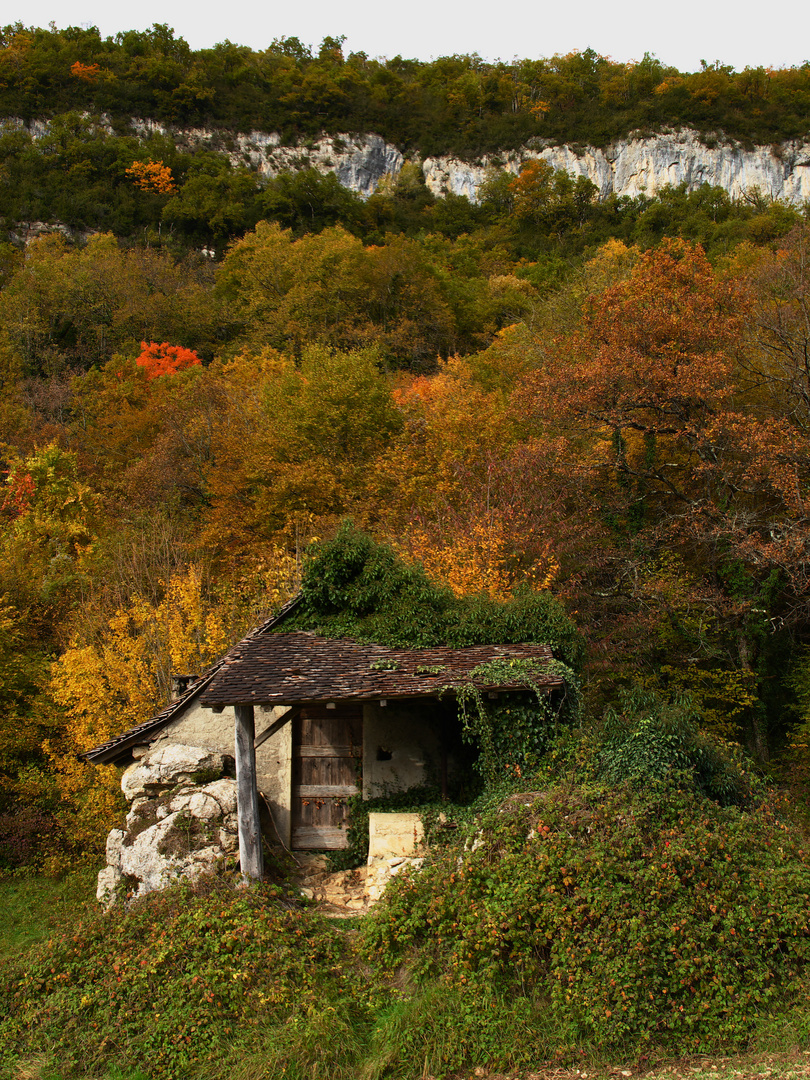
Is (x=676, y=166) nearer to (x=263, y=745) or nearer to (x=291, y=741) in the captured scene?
(x=291, y=741)

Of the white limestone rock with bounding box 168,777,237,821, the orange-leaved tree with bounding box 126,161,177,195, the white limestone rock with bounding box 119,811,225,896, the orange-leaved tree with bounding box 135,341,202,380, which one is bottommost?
the white limestone rock with bounding box 119,811,225,896

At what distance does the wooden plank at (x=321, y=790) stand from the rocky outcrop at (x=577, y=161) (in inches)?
2518

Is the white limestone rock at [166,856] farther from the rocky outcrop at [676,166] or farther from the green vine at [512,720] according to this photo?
the rocky outcrop at [676,166]

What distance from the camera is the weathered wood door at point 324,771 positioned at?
1308 cm

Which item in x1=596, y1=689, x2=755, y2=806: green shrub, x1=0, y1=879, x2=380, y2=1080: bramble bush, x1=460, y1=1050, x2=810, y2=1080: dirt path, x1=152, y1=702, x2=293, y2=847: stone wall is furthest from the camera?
x1=152, y1=702, x2=293, y2=847: stone wall

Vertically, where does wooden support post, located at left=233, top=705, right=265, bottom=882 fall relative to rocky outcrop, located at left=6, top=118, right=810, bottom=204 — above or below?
below

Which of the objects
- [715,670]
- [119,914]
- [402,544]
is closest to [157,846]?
[119,914]

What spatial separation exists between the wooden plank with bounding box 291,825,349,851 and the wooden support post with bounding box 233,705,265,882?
2350 millimetres

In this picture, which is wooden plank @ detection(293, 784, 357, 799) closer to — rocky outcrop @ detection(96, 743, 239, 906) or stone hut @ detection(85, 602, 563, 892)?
stone hut @ detection(85, 602, 563, 892)

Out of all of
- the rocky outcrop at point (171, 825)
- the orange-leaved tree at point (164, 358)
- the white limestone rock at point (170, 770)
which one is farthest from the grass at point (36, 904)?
the orange-leaved tree at point (164, 358)

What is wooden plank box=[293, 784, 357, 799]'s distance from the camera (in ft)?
43.0

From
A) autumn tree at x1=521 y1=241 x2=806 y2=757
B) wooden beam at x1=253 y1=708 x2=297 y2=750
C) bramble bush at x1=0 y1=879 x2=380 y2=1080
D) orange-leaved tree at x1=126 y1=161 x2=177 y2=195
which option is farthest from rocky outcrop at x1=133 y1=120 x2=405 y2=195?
bramble bush at x1=0 y1=879 x2=380 y2=1080

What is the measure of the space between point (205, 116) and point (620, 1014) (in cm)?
9578

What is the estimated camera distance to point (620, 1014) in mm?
7496
